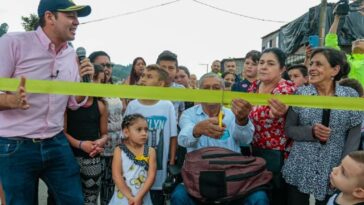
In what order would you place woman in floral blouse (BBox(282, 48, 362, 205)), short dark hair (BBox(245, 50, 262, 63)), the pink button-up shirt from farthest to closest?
short dark hair (BBox(245, 50, 262, 63)) → woman in floral blouse (BBox(282, 48, 362, 205)) → the pink button-up shirt

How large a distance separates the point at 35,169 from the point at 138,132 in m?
0.94

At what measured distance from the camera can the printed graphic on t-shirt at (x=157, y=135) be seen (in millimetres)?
3941

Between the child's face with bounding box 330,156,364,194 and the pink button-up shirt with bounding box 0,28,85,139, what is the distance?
205 centimetres

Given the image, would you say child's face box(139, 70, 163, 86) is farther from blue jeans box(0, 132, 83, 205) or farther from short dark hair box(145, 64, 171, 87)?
blue jeans box(0, 132, 83, 205)

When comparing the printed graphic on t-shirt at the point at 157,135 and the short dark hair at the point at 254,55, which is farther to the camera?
the short dark hair at the point at 254,55

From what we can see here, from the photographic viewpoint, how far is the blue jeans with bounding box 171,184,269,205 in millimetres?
3165

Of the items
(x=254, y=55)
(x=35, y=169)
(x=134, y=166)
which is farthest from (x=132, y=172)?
(x=254, y=55)

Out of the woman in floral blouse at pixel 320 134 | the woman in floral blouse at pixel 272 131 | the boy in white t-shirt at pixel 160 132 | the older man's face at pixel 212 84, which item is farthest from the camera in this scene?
the boy in white t-shirt at pixel 160 132

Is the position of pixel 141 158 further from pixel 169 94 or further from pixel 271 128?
pixel 271 128

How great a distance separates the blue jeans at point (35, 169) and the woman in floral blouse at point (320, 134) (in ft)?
5.60

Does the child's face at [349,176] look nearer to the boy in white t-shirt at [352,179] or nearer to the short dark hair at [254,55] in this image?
the boy in white t-shirt at [352,179]

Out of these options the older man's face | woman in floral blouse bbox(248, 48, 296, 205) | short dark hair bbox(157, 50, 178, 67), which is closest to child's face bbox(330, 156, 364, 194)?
woman in floral blouse bbox(248, 48, 296, 205)

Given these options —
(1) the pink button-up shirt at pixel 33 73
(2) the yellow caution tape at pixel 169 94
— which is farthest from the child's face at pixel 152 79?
(1) the pink button-up shirt at pixel 33 73

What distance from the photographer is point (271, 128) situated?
3514mm
